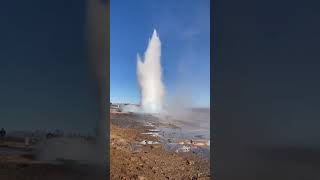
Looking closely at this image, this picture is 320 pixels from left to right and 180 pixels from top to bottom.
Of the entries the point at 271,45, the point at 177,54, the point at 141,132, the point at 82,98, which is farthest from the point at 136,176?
the point at 271,45

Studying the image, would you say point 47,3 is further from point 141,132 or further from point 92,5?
point 141,132

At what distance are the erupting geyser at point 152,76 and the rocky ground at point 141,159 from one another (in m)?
0.26

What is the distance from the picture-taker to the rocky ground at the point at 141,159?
312cm

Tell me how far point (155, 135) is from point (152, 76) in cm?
51

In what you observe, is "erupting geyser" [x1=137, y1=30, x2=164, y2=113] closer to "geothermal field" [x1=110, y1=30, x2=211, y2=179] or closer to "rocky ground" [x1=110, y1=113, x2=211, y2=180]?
"geothermal field" [x1=110, y1=30, x2=211, y2=179]

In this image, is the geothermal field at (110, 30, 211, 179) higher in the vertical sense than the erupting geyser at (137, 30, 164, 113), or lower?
lower

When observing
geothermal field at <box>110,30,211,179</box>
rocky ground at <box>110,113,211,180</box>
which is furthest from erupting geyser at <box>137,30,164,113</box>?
rocky ground at <box>110,113,211,180</box>

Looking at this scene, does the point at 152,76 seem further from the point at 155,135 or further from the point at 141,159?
the point at 141,159

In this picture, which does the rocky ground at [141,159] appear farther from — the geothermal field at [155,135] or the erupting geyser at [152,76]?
the erupting geyser at [152,76]

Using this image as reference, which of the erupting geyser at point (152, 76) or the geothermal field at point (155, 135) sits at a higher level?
the erupting geyser at point (152, 76)

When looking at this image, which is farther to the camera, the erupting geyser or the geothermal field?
the erupting geyser

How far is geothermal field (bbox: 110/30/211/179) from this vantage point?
307cm

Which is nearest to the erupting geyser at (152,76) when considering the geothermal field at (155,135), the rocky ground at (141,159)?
the geothermal field at (155,135)

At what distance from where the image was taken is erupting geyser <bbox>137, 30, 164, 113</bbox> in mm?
3186
